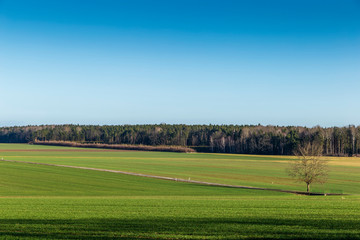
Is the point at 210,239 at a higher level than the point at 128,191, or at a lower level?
higher

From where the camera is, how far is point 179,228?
14.5 m

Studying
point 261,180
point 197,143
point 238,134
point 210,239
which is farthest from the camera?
point 197,143

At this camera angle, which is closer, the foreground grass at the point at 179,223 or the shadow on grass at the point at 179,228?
the shadow on grass at the point at 179,228

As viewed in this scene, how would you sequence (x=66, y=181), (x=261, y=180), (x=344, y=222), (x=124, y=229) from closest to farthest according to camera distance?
(x=124, y=229)
(x=344, y=222)
(x=66, y=181)
(x=261, y=180)

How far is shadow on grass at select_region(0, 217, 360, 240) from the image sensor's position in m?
12.8

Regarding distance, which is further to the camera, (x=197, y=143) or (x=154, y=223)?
(x=197, y=143)

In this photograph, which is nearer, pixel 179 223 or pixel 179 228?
pixel 179 228

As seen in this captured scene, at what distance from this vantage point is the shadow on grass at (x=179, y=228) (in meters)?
12.8

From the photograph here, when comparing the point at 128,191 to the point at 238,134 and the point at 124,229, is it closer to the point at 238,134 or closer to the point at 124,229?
the point at 124,229

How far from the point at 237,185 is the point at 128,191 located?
49.6 ft

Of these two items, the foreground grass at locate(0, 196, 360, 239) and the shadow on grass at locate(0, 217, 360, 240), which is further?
the foreground grass at locate(0, 196, 360, 239)

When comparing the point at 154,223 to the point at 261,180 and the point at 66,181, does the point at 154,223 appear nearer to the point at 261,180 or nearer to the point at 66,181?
the point at 66,181

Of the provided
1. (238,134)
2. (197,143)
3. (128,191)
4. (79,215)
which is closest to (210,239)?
(79,215)

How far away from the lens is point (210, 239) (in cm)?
1232
